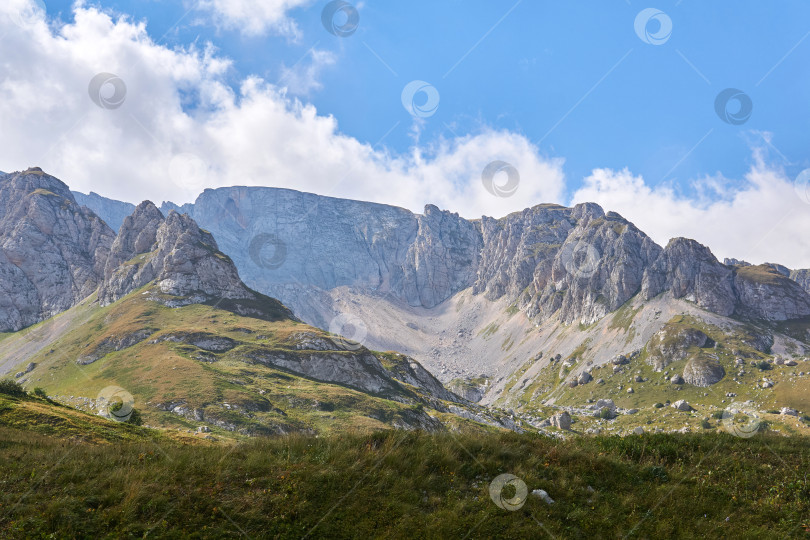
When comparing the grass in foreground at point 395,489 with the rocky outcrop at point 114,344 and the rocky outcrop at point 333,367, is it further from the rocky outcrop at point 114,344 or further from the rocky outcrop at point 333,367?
the rocky outcrop at point 114,344

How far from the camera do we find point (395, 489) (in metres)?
14.0

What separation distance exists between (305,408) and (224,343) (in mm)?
59711

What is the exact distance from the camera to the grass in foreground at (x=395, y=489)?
11.9m

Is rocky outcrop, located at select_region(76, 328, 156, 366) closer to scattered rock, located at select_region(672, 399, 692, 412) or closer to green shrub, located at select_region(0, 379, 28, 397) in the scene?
green shrub, located at select_region(0, 379, 28, 397)

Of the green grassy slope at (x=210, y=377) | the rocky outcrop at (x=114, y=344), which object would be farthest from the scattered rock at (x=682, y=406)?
the rocky outcrop at (x=114, y=344)

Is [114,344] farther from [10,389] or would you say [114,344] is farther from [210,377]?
[10,389]

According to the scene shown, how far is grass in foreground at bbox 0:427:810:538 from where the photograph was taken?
11867mm

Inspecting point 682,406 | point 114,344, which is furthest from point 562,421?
point 114,344

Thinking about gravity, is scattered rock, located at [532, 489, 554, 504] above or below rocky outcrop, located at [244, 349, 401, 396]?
below

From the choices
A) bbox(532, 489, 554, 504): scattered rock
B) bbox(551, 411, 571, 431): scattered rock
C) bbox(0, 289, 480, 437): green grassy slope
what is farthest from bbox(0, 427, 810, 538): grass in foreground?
bbox(551, 411, 571, 431): scattered rock

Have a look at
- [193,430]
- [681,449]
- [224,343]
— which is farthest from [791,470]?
[224,343]

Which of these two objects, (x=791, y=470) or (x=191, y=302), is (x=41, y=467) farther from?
(x=191, y=302)

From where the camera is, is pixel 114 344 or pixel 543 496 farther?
pixel 114 344

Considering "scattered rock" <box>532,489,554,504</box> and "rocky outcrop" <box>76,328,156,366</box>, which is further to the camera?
"rocky outcrop" <box>76,328,156,366</box>
